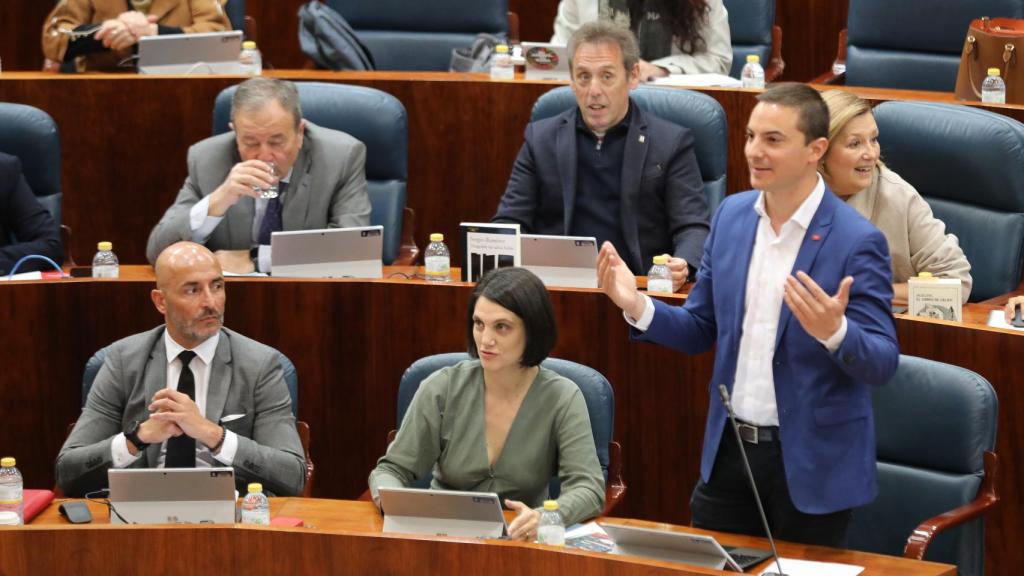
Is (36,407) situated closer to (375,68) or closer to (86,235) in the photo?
(86,235)

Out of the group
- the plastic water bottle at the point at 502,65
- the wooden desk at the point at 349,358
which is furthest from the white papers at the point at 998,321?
the plastic water bottle at the point at 502,65

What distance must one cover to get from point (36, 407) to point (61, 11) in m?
1.87

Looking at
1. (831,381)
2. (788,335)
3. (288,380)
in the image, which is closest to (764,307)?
(788,335)

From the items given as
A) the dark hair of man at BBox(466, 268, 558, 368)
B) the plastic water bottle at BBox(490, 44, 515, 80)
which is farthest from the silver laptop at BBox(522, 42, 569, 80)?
the dark hair of man at BBox(466, 268, 558, 368)

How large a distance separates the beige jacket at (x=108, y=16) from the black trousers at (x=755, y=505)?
298 centimetres

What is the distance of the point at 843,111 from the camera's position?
141 inches

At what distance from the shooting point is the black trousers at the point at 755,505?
2.81 meters

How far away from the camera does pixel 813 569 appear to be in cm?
263

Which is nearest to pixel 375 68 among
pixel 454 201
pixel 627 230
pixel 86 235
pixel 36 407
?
pixel 454 201

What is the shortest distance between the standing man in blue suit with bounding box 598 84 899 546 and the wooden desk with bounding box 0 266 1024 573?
0.80 m

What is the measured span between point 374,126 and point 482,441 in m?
1.58

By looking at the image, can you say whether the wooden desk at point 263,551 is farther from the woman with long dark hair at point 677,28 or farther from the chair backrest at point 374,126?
the woman with long dark hair at point 677,28

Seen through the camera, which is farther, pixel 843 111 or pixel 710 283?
pixel 843 111

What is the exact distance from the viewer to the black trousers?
9.23 feet
